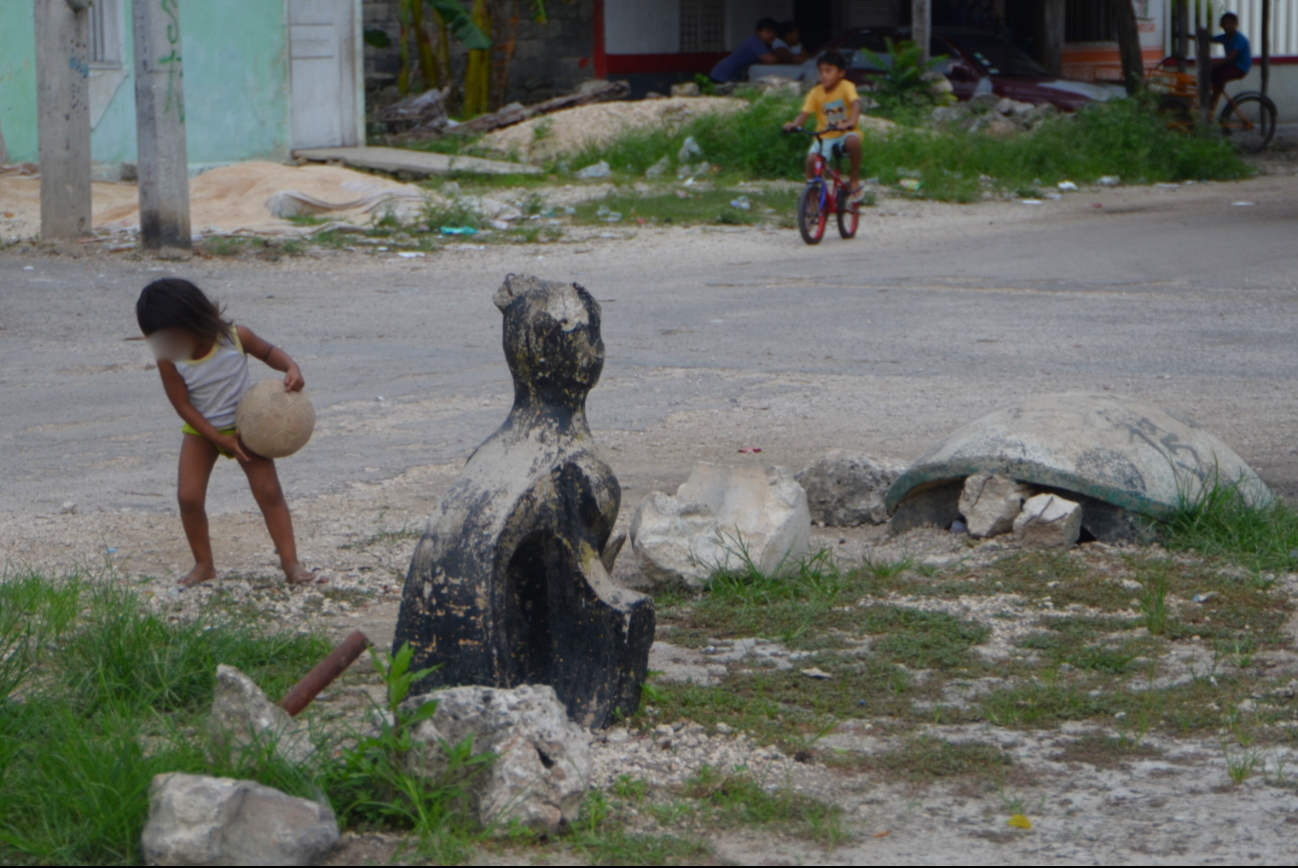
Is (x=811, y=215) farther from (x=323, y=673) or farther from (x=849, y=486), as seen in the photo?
(x=323, y=673)

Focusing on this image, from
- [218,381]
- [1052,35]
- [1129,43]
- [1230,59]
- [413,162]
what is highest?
[1052,35]

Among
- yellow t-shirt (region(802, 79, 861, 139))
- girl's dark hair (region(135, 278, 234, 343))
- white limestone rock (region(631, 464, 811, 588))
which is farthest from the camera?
yellow t-shirt (region(802, 79, 861, 139))

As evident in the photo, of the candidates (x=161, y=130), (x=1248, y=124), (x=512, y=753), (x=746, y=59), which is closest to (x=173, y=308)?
(x=512, y=753)

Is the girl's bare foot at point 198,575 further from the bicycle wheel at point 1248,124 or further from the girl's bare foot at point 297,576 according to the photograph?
the bicycle wheel at point 1248,124

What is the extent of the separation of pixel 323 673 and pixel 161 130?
9.20 m

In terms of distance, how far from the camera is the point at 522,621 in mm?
2945

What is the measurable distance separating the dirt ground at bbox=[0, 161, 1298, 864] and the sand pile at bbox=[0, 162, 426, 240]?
5.12ft

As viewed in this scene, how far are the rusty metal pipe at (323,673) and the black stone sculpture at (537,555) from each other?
192 millimetres

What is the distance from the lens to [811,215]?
11.6 m

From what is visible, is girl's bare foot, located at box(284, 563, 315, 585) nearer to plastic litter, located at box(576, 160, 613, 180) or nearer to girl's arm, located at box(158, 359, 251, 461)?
girl's arm, located at box(158, 359, 251, 461)

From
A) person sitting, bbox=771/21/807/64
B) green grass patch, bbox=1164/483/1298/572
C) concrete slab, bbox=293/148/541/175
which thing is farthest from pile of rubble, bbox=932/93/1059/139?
green grass patch, bbox=1164/483/1298/572

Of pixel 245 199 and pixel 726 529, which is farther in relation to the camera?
pixel 245 199

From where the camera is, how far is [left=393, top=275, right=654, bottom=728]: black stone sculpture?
2758 millimetres

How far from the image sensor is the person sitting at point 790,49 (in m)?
22.1
